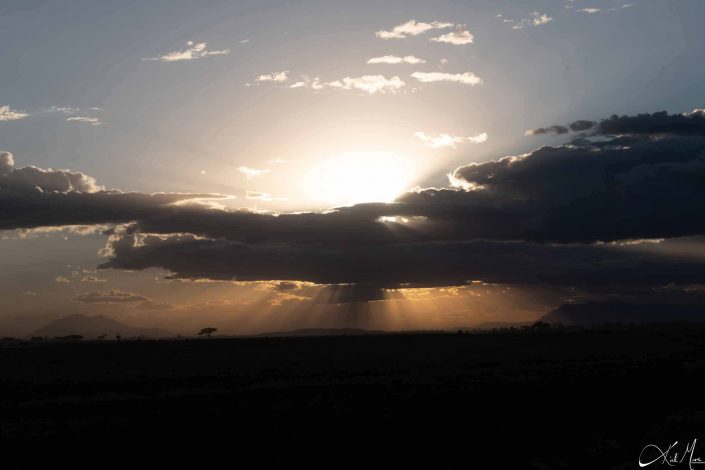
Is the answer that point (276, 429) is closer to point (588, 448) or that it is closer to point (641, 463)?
point (588, 448)

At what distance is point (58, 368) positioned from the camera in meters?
61.3

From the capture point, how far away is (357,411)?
114ft

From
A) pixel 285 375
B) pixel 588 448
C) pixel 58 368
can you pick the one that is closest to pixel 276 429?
pixel 588 448

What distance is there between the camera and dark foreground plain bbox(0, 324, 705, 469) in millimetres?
25844

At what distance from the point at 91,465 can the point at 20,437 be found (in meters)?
7.02

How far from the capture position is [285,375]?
54.5 meters

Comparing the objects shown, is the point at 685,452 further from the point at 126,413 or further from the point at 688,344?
the point at 688,344

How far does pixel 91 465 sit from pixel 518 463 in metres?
14.8

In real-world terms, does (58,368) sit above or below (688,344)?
above

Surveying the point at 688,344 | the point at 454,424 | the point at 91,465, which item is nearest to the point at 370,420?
the point at 454,424

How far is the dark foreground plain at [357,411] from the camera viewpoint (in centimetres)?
2584

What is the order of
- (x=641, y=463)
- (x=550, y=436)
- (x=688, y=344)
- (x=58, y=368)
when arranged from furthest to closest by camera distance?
Result: (x=688, y=344) < (x=58, y=368) < (x=550, y=436) < (x=641, y=463)

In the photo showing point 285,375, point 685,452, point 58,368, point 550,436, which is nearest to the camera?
point 685,452

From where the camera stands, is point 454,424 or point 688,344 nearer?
point 454,424
